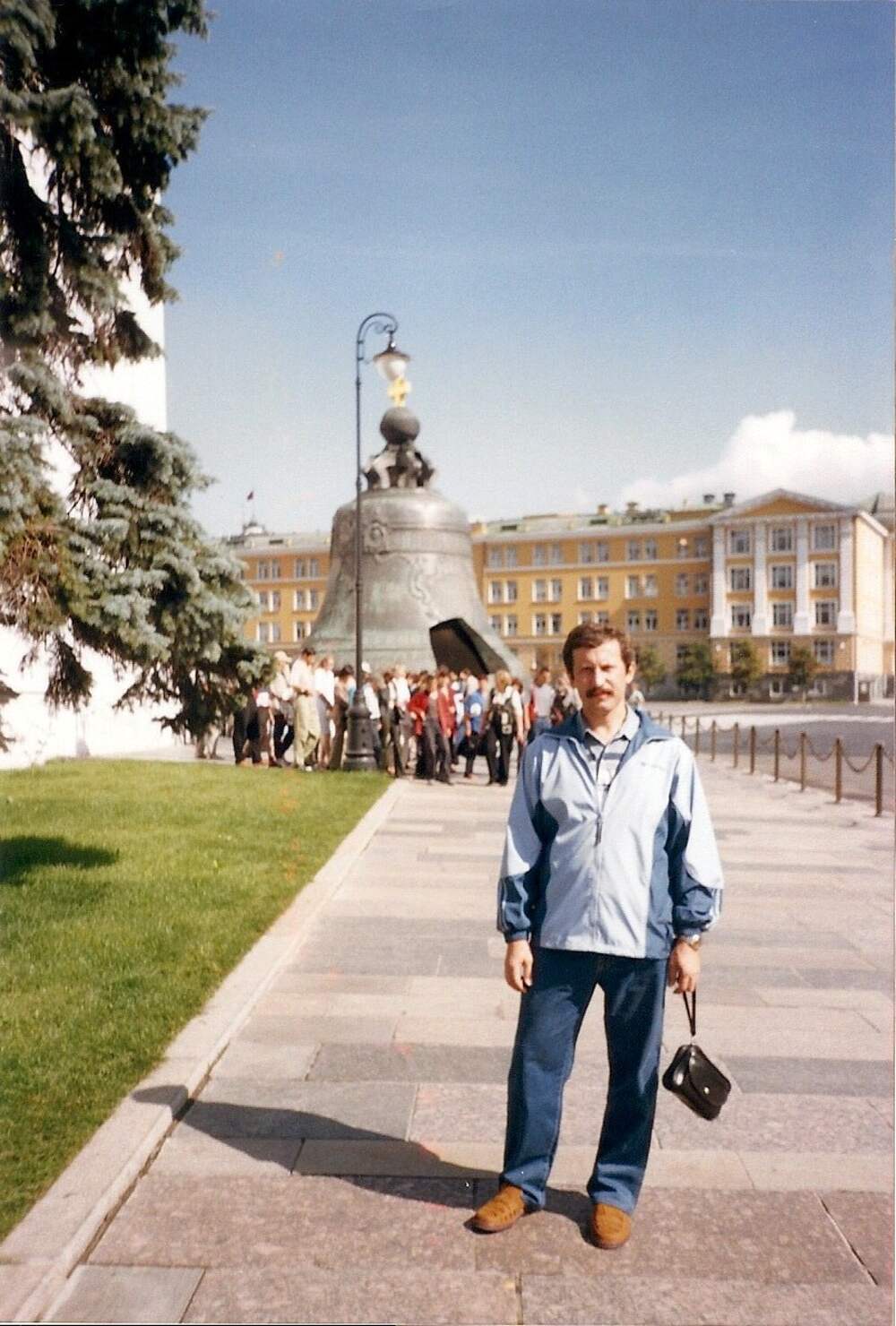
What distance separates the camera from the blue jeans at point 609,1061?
3.20m

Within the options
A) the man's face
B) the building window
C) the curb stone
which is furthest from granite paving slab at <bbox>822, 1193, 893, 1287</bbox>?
the building window

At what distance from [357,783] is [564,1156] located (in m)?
11.6

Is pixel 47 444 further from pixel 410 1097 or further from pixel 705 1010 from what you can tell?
pixel 705 1010

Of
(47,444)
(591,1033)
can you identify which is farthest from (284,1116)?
(47,444)

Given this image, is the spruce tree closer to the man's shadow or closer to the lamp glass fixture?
the lamp glass fixture

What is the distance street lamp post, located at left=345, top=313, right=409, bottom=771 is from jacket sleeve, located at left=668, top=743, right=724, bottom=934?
280cm

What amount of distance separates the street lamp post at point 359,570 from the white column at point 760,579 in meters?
2.73

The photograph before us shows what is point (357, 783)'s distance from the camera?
50.1 feet

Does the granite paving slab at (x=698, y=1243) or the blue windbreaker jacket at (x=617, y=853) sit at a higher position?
the blue windbreaker jacket at (x=617, y=853)

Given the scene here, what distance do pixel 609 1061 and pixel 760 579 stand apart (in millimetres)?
11350

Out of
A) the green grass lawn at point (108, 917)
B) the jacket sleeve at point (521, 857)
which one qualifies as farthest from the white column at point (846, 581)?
the green grass lawn at point (108, 917)

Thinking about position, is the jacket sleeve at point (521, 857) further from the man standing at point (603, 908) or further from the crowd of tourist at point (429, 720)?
the crowd of tourist at point (429, 720)

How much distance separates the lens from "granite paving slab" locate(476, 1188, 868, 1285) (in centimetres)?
297

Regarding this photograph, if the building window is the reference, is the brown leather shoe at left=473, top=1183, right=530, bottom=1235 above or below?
below
